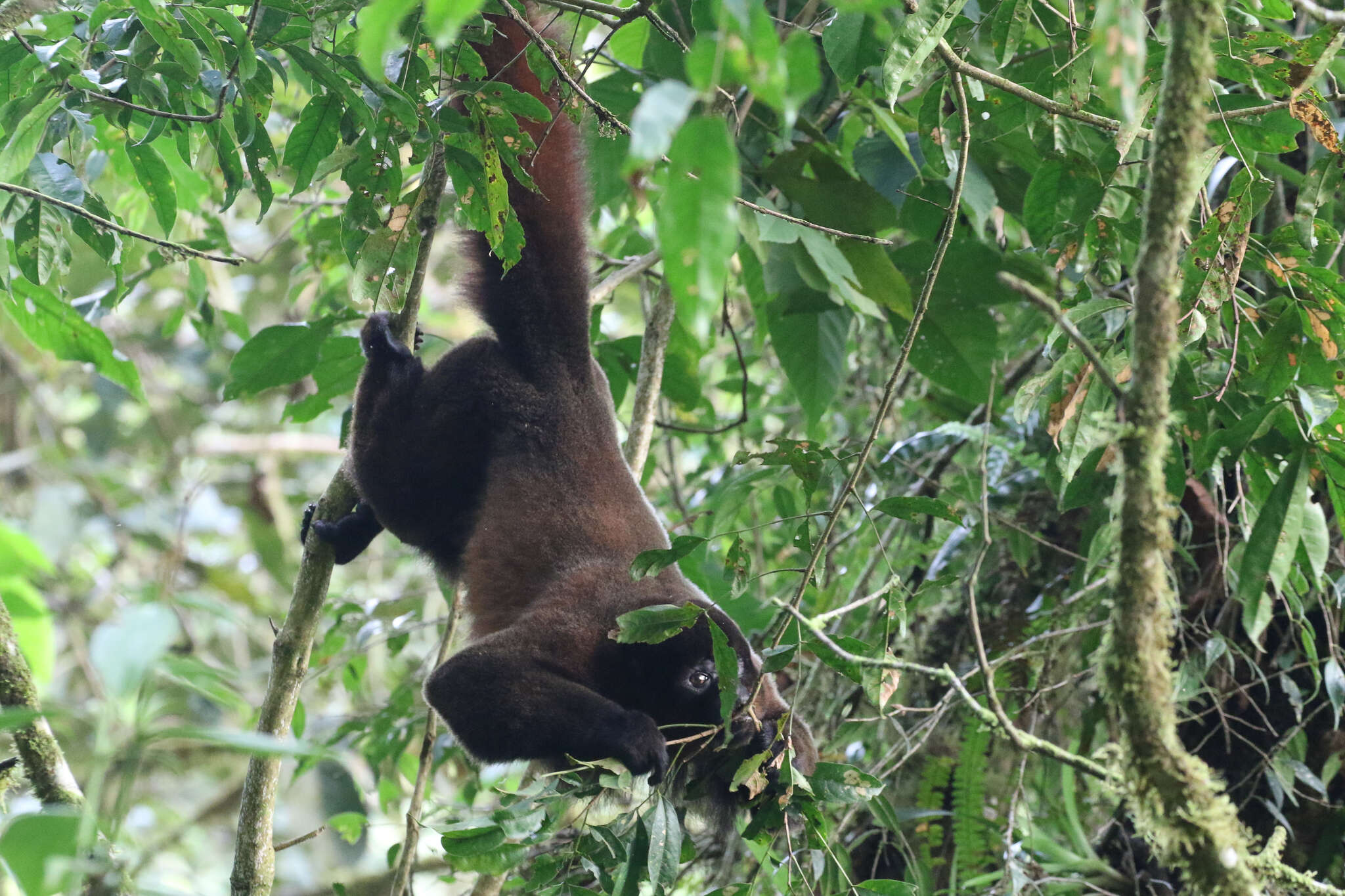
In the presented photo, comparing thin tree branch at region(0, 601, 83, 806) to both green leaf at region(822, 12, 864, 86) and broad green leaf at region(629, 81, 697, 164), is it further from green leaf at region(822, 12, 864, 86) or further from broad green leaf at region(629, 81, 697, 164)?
green leaf at region(822, 12, 864, 86)

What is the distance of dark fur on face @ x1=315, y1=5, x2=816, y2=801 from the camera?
3.53m

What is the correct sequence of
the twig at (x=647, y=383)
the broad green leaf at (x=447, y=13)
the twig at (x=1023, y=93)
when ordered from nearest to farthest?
the broad green leaf at (x=447, y=13) → the twig at (x=1023, y=93) → the twig at (x=647, y=383)

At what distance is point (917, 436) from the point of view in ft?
13.6

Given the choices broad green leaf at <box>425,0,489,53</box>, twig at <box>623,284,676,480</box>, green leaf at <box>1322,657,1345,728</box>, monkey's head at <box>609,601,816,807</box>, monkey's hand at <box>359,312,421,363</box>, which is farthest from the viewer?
twig at <box>623,284,676,480</box>

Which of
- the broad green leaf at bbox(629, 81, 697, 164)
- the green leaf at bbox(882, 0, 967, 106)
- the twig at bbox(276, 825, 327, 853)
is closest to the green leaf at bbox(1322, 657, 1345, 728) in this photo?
A: the green leaf at bbox(882, 0, 967, 106)

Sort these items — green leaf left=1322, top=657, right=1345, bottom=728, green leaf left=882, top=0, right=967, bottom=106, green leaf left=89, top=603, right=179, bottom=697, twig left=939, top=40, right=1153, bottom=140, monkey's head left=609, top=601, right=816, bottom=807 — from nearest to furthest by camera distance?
1. green leaf left=89, top=603, right=179, bottom=697
2. green leaf left=882, top=0, right=967, bottom=106
3. twig left=939, top=40, right=1153, bottom=140
4. green leaf left=1322, top=657, right=1345, bottom=728
5. monkey's head left=609, top=601, right=816, bottom=807

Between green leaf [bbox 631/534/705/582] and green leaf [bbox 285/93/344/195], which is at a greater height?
green leaf [bbox 285/93/344/195]

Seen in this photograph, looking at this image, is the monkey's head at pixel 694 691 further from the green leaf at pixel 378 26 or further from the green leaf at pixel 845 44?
the green leaf at pixel 378 26

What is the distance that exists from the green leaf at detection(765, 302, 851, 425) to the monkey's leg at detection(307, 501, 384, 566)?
1629mm

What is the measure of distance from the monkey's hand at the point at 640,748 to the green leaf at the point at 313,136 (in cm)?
171

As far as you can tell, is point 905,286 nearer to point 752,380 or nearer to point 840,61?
point 840,61

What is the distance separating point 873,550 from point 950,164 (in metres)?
1.68

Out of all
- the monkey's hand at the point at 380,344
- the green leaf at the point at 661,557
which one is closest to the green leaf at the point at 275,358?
the monkey's hand at the point at 380,344

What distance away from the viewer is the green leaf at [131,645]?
3.53 feet
